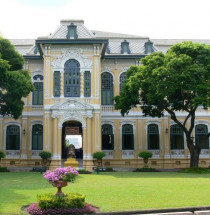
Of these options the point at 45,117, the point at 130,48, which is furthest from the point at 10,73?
the point at 130,48

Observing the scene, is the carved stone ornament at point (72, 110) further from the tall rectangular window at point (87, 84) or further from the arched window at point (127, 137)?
the arched window at point (127, 137)

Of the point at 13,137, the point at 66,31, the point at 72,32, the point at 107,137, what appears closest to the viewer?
the point at 72,32

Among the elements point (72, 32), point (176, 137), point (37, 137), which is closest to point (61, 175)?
point (72, 32)

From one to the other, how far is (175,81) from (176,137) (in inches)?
325

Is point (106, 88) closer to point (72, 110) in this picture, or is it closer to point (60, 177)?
point (72, 110)

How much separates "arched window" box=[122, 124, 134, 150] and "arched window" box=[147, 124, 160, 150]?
1410 mm

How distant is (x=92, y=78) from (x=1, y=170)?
9058 mm

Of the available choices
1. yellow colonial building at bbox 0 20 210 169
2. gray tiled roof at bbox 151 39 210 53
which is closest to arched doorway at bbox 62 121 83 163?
yellow colonial building at bbox 0 20 210 169

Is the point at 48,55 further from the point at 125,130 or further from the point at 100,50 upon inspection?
the point at 125,130

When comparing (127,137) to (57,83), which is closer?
(57,83)

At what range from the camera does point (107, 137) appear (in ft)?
92.9

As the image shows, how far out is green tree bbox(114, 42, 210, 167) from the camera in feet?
71.2

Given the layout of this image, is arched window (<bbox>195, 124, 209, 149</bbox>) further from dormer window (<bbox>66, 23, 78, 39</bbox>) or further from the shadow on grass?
the shadow on grass

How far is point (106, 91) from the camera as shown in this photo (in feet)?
94.2
